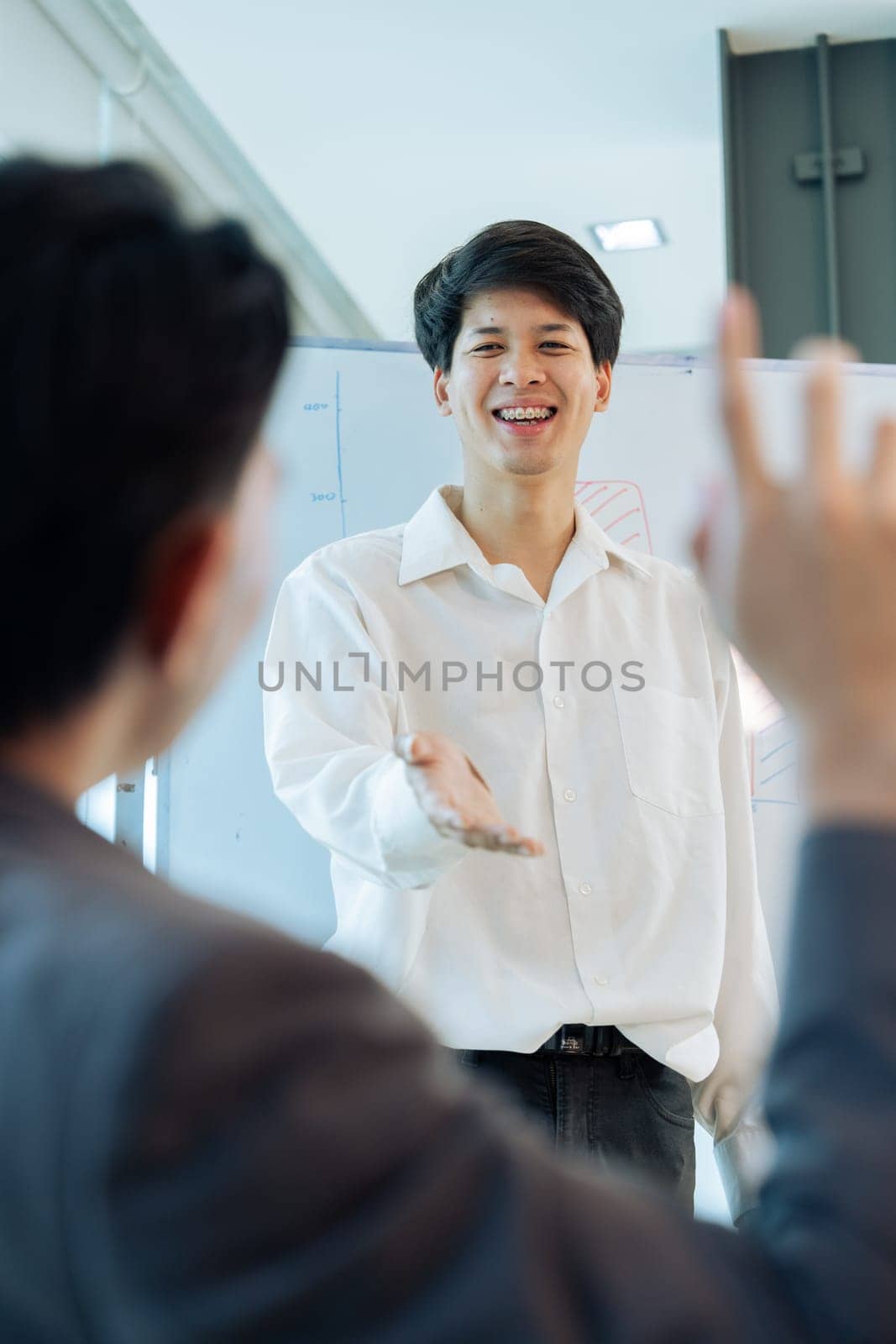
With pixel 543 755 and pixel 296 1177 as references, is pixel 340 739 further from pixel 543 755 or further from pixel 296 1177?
pixel 296 1177

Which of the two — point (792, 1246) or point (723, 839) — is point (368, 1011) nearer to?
point (792, 1246)

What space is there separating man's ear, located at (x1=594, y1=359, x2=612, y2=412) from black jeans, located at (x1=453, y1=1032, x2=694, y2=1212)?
1.07m

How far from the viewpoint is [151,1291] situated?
42cm

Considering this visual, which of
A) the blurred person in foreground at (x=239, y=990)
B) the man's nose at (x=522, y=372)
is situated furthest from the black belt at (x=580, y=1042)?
the blurred person in foreground at (x=239, y=990)

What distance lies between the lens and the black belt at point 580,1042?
1764mm

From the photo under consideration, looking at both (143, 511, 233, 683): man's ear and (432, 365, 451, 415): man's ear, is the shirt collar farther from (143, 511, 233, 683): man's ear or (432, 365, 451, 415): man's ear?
(143, 511, 233, 683): man's ear

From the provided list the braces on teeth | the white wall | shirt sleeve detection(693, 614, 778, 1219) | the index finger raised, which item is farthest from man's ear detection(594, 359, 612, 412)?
the index finger raised

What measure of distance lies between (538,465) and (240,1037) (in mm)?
1770

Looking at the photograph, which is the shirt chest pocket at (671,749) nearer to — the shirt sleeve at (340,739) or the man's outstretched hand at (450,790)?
the shirt sleeve at (340,739)

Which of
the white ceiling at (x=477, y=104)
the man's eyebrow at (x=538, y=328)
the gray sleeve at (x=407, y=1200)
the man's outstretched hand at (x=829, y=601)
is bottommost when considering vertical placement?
the gray sleeve at (x=407, y=1200)

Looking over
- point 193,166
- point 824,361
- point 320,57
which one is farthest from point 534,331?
point 193,166

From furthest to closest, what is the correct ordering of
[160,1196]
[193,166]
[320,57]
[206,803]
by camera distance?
[193,166], [320,57], [206,803], [160,1196]

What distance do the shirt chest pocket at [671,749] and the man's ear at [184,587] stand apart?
58.2 inches

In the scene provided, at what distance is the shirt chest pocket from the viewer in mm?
1965
